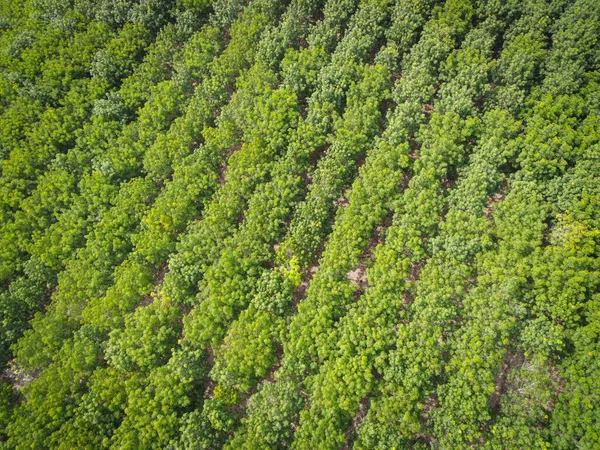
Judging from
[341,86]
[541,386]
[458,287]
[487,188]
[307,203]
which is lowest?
[541,386]

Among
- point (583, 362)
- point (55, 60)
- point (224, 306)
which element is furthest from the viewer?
point (55, 60)

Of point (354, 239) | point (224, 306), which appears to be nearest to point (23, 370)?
point (224, 306)

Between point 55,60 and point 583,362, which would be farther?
point 55,60

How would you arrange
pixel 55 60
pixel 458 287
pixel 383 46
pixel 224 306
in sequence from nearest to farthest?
pixel 458 287 < pixel 224 306 < pixel 383 46 < pixel 55 60

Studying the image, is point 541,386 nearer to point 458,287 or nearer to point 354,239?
point 458,287

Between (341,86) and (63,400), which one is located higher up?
(341,86)

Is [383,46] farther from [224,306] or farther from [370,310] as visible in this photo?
[224,306]
